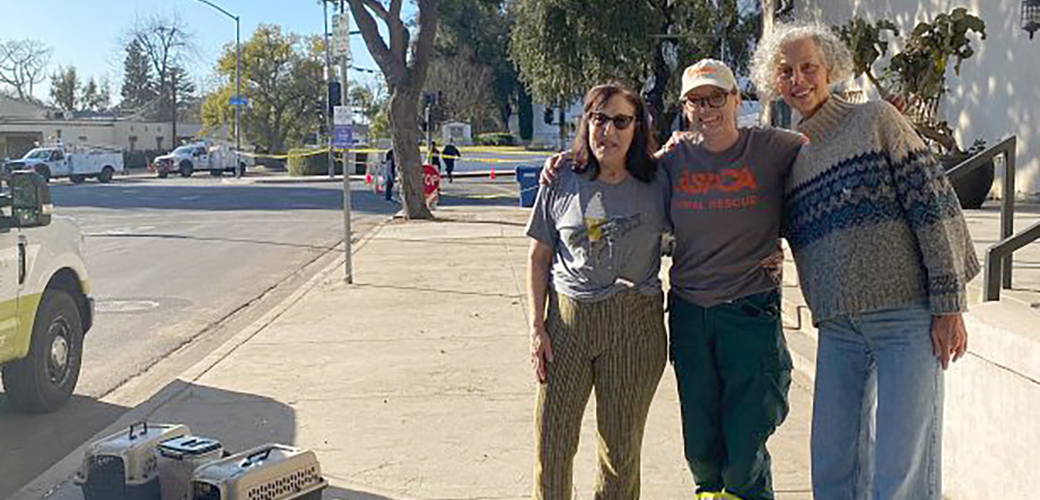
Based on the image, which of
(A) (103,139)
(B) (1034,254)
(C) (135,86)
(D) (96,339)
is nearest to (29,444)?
(D) (96,339)

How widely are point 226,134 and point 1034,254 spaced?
220ft

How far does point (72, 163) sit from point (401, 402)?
148ft

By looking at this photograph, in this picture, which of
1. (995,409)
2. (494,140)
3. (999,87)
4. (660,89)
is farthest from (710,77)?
(494,140)

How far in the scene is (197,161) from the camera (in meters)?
56.3

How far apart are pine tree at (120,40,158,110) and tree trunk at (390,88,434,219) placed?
8978 centimetres

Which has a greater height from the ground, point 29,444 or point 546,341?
point 546,341

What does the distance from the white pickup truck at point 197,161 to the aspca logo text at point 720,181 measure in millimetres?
53194

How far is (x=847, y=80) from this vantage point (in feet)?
11.3

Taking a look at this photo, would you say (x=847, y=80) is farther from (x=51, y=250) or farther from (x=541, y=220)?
(x=51, y=250)

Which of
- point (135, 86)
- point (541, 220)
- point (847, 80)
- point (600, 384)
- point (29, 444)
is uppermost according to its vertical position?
point (135, 86)

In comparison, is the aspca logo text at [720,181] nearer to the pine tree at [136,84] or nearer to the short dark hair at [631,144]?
the short dark hair at [631,144]

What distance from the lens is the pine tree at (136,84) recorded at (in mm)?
104312

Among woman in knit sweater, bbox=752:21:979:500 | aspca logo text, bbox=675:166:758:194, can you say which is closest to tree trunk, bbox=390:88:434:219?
aspca logo text, bbox=675:166:758:194

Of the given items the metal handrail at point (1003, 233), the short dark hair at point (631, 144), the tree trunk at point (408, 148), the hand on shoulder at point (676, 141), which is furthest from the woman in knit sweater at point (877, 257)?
the tree trunk at point (408, 148)
